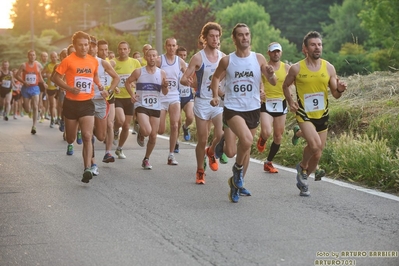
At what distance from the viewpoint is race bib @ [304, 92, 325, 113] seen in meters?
10.1

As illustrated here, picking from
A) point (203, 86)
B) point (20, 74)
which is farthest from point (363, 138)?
point (20, 74)

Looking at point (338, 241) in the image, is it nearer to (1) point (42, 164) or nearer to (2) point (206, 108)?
(2) point (206, 108)

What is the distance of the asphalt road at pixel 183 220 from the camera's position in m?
6.84

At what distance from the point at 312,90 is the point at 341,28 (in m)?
78.4

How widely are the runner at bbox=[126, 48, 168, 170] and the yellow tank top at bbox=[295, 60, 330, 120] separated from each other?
11.2 feet

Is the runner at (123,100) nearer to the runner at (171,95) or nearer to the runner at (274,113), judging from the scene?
the runner at (171,95)

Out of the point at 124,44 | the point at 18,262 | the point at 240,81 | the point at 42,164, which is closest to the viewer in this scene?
Answer: the point at 18,262

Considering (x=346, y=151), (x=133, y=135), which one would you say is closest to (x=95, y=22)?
(x=133, y=135)

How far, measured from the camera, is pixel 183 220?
8453 millimetres

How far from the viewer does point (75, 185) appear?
11117mm

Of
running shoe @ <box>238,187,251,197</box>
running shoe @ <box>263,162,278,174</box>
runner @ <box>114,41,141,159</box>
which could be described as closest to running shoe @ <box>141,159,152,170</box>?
runner @ <box>114,41,141,159</box>

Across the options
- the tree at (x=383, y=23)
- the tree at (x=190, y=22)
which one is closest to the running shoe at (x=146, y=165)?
the tree at (x=190, y=22)

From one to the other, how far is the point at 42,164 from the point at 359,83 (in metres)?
6.45

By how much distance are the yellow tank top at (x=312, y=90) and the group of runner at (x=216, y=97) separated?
0.04 feet
